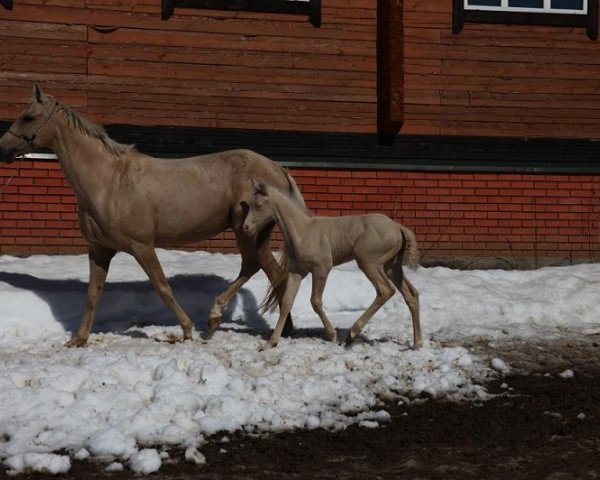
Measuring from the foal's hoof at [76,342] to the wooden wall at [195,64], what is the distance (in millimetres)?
4752

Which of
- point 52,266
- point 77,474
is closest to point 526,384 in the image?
point 77,474

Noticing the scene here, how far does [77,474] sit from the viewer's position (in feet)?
16.5

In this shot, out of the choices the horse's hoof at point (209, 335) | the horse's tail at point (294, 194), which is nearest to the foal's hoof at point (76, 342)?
the horse's hoof at point (209, 335)

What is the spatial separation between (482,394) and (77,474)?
3.08 m

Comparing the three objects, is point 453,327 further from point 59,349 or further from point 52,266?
point 52,266

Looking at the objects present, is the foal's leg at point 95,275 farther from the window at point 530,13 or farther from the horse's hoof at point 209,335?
the window at point 530,13

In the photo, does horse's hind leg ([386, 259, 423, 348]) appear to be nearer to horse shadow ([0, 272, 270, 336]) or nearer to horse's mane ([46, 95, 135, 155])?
horse shadow ([0, 272, 270, 336])

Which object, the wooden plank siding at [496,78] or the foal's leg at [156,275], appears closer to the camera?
the foal's leg at [156,275]

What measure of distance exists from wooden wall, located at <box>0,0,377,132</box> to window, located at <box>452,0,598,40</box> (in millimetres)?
1365

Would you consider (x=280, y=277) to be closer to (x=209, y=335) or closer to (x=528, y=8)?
(x=209, y=335)

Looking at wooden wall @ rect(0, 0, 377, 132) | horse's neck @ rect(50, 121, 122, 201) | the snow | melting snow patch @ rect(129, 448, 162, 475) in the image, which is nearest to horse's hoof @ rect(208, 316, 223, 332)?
the snow

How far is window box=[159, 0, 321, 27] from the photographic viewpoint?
12.1m

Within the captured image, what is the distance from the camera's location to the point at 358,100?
12789 millimetres

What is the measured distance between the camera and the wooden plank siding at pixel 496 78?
13.0m
